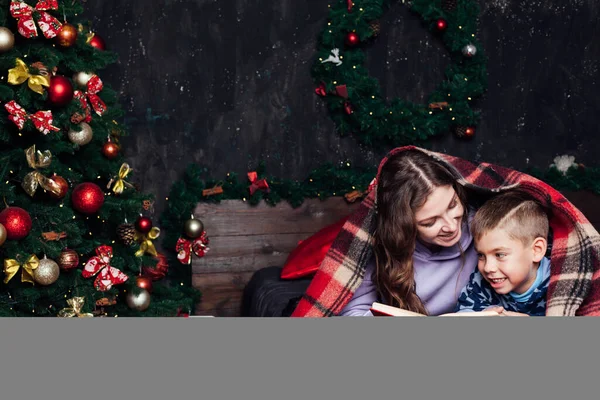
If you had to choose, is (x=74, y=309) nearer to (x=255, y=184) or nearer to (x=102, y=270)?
(x=102, y=270)

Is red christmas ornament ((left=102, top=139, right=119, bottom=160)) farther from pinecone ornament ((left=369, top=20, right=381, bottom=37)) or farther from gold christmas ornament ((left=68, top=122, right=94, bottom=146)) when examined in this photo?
pinecone ornament ((left=369, top=20, right=381, bottom=37))

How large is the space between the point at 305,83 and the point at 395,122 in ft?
1.75

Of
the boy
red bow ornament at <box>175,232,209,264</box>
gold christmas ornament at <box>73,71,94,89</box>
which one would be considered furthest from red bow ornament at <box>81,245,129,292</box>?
the boy

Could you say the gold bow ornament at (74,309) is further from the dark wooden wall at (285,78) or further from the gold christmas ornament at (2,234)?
the dark wooden wall at (285,78)

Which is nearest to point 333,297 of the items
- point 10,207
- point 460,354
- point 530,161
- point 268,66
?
point 10,207

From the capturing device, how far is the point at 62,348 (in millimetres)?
528

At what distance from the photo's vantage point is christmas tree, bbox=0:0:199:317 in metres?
2.67

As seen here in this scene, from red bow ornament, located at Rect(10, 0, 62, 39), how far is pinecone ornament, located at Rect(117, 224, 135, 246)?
34.3 inches

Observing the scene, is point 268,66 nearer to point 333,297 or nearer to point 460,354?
point 333,297

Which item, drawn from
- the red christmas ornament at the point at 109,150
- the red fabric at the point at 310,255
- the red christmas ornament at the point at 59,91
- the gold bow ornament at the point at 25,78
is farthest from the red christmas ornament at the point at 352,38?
the gold bow ornament at the point at 25,78

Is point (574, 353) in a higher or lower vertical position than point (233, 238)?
higher

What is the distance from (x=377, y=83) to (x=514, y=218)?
6.56 feet

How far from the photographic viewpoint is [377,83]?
A: 402 centimetres

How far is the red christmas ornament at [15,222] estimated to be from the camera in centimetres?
260
